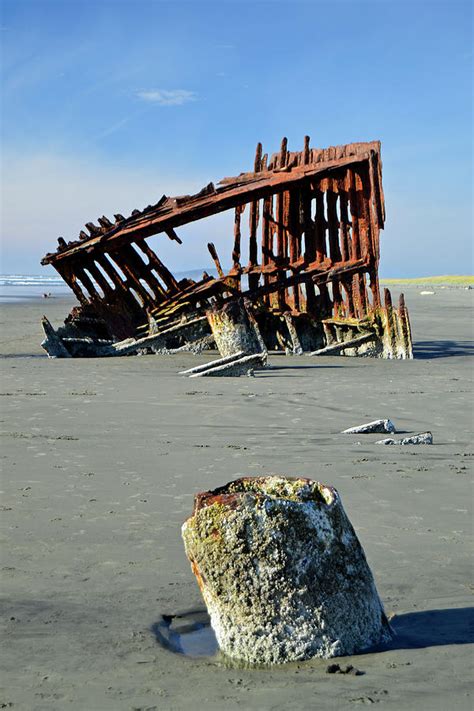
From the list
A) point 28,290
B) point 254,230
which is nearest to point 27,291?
point 28,290

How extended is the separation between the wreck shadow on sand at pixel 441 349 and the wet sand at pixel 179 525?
443 cm

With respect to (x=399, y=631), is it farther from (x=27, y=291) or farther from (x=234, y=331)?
(x=27, y=291)

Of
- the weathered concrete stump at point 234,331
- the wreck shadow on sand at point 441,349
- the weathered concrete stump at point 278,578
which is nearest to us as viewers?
the weathered concrete stump at point 278,578

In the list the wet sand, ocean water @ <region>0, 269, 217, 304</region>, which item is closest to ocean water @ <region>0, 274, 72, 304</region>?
ocean water @ <region>0, 269, 217, 304</region>

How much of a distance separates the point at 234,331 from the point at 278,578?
32.1ft

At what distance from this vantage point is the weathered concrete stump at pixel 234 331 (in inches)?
503

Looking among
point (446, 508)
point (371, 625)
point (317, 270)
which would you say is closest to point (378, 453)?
point (446, 508)

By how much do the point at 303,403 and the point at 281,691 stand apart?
609 cm

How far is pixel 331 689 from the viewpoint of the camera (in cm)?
281

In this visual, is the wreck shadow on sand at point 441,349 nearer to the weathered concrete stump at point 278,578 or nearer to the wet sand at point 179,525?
the wet sand at point 179,525

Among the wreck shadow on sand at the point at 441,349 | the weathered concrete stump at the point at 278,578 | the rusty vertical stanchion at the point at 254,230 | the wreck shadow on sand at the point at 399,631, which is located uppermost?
the rusty vertical stanchion at the point at 254,230

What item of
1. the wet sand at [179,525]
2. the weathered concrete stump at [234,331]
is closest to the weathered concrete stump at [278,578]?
the wet sand at [179,525]

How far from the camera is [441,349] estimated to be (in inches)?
634

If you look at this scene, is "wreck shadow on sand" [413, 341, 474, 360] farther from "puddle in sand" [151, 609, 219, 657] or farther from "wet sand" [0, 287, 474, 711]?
"puddle in sand" [151, 609, 219, 657]
